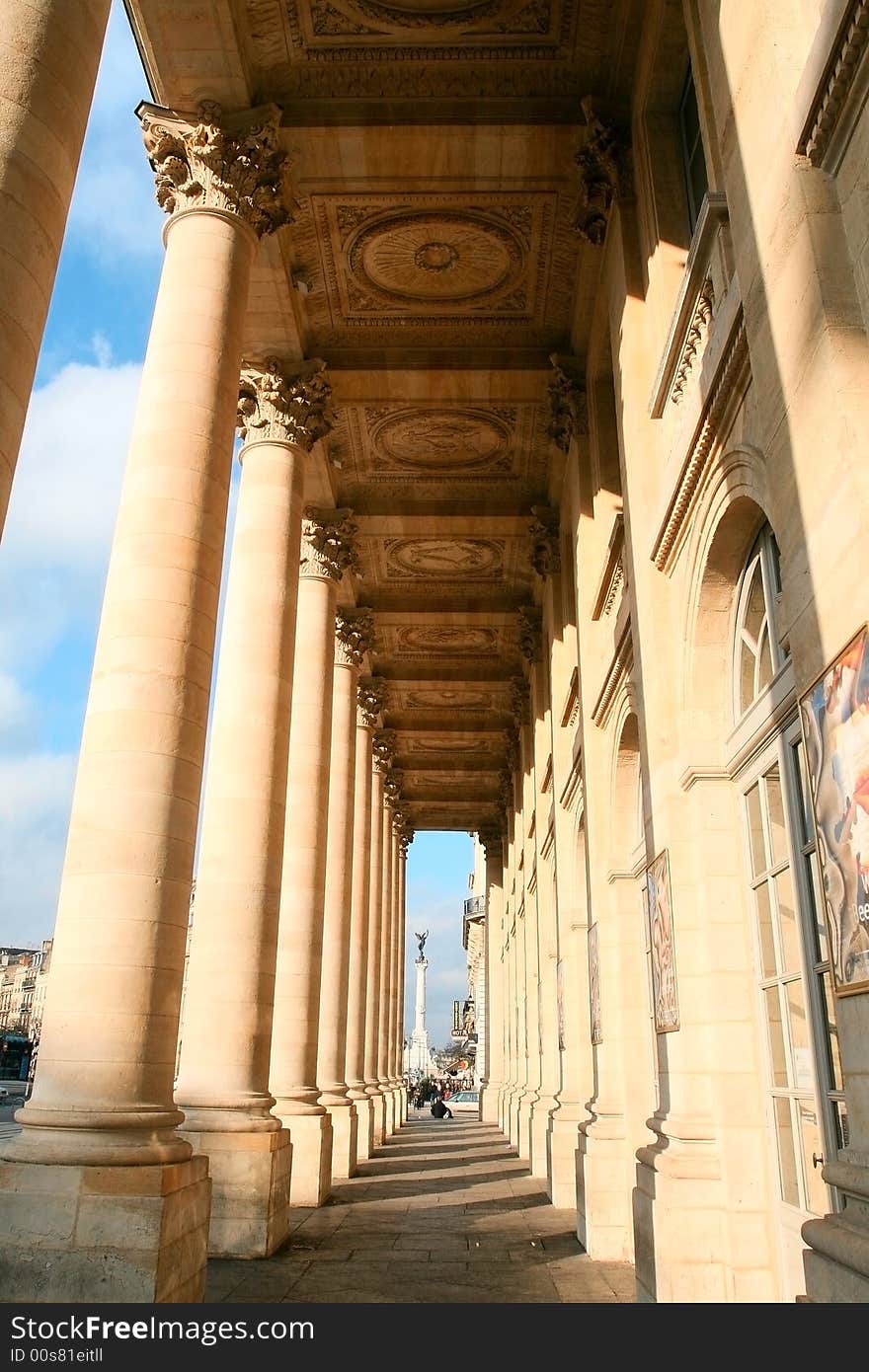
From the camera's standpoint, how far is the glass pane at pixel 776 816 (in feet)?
23.4

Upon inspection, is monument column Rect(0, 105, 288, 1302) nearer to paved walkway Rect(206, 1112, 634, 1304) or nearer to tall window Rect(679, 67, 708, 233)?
paved walkway Rect(206, 1112, 634, 1304)

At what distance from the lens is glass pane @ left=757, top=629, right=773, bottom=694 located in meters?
7.43

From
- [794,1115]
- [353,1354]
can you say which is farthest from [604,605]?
[353,1354]

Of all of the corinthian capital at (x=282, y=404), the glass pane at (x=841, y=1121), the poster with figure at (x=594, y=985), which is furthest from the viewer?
the corinthian capital at (x=282, y=404)

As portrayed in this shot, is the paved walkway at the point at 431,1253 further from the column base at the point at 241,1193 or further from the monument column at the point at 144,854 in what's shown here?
the monument column at the point at 144,854

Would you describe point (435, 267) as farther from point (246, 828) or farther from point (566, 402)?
point (246, 828)

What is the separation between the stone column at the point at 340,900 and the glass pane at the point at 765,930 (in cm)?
1262

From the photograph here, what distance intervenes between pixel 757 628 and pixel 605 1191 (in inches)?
271

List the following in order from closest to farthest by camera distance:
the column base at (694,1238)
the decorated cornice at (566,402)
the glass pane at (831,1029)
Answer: the glass pane at (831,1029) < the column base at (694,1238) < the decorated cornice at (566,402)

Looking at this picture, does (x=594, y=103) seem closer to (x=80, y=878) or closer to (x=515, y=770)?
(x=80, y=878)

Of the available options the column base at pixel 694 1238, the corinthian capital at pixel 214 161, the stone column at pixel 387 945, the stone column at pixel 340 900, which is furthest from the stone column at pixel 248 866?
the stone column at pixel 387 945

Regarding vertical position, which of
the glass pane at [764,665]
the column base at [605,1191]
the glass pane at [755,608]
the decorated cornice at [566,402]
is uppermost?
the decorated cornice at [566,402]

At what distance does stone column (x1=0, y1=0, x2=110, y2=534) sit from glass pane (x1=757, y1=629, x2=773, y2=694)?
4.94 metres

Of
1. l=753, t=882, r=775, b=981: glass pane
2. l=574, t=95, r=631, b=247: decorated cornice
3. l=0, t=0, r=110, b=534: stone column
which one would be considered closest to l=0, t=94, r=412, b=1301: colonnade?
l=0, t=0, r=110, b=534: stone column
